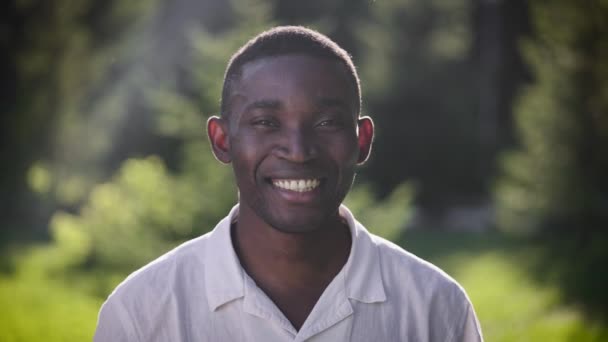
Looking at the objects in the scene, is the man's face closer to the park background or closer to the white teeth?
the white teeth

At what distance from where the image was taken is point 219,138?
2.31 meters

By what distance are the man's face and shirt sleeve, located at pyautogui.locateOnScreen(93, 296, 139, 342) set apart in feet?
1.56

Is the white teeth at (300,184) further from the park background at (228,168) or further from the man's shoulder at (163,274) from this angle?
the park background at (228,168)

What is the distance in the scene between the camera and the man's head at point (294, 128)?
210cm

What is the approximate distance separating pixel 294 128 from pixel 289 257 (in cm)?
39

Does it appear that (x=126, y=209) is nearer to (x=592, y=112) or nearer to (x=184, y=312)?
(x=184, y=312)

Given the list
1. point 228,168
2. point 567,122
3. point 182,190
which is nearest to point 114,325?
point 228,168

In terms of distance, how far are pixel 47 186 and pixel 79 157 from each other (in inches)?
30.1

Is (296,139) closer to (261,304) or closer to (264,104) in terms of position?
(264,104)

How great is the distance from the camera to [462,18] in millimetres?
11352

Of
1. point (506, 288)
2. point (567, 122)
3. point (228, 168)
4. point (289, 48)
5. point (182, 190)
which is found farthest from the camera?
point (506, 288)

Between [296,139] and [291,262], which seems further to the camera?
[291,262]

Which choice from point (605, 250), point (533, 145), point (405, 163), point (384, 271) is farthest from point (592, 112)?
point (384, 271)

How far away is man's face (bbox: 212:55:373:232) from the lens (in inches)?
82.5
